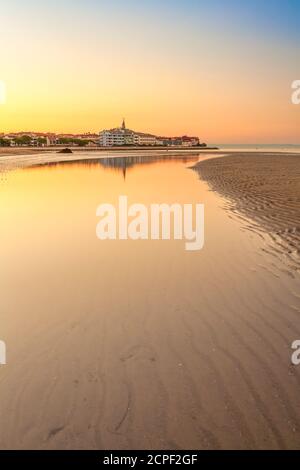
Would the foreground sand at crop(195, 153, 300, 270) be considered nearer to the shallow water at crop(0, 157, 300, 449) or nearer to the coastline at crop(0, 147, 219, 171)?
the shallow water at crop(0, 157, 300, 449)

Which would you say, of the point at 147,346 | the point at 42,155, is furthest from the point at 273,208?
the point at 42,155

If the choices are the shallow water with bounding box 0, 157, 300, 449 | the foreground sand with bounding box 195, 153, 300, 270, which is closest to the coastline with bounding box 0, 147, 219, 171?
the foreground sand with bounding box 195, 153, 300, 270

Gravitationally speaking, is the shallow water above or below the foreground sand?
below

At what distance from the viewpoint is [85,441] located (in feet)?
10.0

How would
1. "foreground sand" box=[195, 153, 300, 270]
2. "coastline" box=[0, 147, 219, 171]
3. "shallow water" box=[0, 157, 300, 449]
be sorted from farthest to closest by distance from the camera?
"coastline" box=[0, 147, 219, 171] < "foreground sand" box=[195, 153, 300, 270] < "shallow water" box=[0, 157, 300, 449]

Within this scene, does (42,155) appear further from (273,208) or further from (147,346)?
(147,346)

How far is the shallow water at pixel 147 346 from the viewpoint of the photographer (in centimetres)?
319

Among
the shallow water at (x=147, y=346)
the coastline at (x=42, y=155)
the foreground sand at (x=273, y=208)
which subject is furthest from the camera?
the coastline at (x=42, y=155)

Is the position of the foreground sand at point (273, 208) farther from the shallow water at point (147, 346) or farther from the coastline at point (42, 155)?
the coastline at point (42, 155)

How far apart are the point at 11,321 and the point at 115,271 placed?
2.46 meters

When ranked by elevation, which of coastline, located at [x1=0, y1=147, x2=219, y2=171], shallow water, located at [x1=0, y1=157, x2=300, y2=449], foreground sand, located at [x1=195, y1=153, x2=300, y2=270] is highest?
coastline, located at [x1=0, y1=147, x2=219, y2=171]

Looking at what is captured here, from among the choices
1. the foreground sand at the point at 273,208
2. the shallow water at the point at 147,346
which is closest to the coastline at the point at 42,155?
the foreground sand at the point at 273,208

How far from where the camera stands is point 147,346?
176 inches

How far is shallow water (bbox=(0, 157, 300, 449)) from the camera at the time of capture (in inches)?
125
